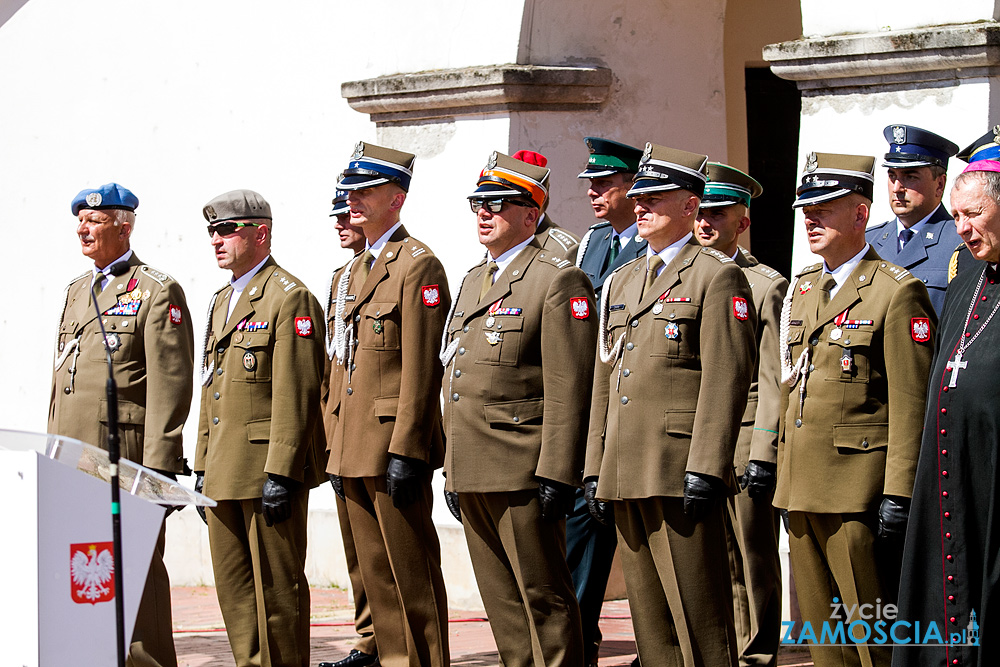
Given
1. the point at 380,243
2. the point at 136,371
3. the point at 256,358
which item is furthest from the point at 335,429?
the point at 136,371

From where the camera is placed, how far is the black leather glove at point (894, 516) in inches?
174

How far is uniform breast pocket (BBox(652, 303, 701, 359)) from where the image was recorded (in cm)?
491

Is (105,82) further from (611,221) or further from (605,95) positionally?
(611,221)

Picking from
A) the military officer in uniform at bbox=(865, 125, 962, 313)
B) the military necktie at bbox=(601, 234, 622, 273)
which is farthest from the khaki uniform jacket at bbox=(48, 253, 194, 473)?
the military officer in uniform at bbox=(865, 125, 962, 313)

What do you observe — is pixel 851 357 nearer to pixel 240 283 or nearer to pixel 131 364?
pixel 240 283

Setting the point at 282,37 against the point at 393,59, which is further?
the point at 282,37

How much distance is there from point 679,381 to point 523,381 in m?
0.68

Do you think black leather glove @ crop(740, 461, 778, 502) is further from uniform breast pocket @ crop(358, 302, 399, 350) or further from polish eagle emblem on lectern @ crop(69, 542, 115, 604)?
polish eagle emblem on lectern @ crop(69, 542, 115, 604)

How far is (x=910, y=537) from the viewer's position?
160 inches

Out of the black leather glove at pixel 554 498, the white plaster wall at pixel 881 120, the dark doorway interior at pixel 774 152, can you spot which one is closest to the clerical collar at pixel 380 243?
the black leather glove at pixel 554 498

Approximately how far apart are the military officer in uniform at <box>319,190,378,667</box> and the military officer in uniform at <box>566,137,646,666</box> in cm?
92

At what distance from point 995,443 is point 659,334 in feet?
4.48

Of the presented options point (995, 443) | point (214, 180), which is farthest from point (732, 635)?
point (214, 180)

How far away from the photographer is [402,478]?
5.61 meters
